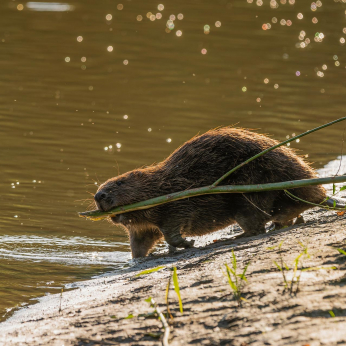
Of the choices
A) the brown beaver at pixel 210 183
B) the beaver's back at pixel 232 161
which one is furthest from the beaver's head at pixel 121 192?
the beaver's back at pixel 232 161

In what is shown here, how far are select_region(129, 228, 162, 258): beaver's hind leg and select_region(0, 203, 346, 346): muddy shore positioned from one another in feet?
3.43

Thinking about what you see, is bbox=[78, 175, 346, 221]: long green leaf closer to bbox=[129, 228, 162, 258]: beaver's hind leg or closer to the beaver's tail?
Answer: bbox=[129, 228, 162, 258]: beaver's hind leg

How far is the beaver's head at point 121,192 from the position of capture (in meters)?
5.73

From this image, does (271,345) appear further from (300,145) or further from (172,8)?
(172,8)

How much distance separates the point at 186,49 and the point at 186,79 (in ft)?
11.0

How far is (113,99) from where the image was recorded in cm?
1270

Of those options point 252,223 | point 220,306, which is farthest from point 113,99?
point 220,306

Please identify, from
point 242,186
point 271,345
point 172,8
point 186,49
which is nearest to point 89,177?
point 242,186

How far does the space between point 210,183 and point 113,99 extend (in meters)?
7.20

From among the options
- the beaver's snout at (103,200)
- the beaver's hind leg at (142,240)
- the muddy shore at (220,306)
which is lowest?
the muddy shore at (220,306)

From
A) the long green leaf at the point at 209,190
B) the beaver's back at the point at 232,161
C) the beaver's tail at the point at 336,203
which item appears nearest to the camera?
the long green leaf at the point at 209,190

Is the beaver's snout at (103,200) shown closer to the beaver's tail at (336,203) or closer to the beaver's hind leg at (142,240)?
the beaver's hind leg at (142,240)

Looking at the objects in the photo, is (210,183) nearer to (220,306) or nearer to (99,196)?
(99,196)

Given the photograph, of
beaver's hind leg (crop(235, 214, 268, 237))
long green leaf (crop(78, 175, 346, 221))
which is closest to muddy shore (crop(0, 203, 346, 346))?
long green leaf (crop(78, 175, 346, 221))
